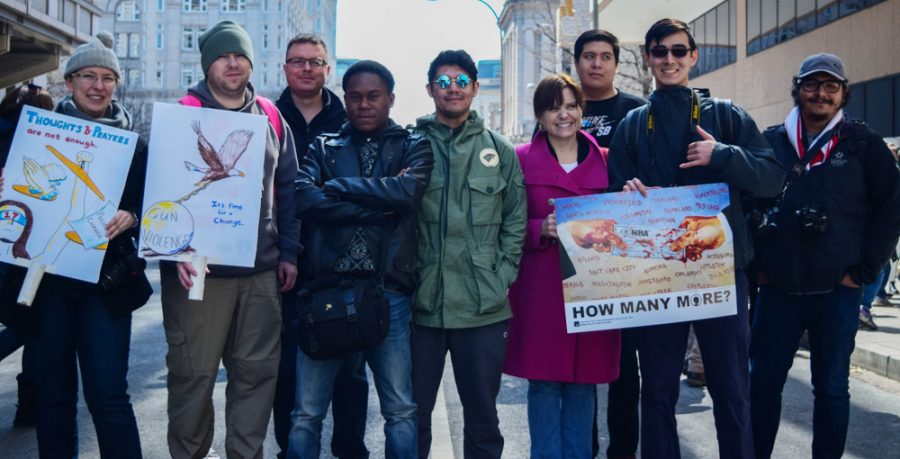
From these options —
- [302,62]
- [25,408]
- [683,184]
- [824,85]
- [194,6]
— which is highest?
[194,6]

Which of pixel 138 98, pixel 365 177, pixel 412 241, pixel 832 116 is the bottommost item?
pixel 412 241

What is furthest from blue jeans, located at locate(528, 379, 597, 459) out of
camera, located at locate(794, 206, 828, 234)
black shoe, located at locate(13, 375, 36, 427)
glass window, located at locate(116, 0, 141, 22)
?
glass window, located at locate(116, 0, 141, 22)

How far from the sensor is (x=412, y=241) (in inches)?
162

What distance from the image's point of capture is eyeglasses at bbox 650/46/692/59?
13.8 feet

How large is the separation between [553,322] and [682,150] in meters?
1.03

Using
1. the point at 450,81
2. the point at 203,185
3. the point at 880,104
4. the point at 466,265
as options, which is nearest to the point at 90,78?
the point at 203,185

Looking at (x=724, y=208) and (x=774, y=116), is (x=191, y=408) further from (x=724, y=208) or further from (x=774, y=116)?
(x=774, y=116)

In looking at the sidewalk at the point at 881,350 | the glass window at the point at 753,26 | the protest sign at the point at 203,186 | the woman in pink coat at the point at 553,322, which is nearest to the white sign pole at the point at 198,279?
the protest sign at the point at 203,186

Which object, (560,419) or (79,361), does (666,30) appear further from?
(79,361)

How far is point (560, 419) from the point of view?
4438 millimetres

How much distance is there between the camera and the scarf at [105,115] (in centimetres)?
419

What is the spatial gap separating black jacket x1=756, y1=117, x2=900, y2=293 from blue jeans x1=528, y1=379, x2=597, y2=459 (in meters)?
1.16

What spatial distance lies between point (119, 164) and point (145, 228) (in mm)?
361

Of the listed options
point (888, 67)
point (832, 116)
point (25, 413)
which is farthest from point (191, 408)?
point (888, 67)
